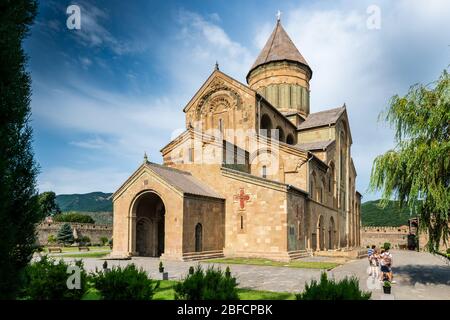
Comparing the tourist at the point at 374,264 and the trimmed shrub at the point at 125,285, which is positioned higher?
the trimmed shrub at the point at 125,285

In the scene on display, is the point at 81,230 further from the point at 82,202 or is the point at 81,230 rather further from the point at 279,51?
the point at 82,202

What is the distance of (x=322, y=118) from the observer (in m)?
36.4

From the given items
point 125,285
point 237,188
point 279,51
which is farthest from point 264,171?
point 125,285

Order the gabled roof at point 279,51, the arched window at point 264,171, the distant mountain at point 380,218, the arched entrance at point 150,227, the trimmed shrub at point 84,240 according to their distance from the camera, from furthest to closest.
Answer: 1. the distant mountain at point 380,218
2. the trimmed shrub at point 84,240
3. the gabled roof at point 279,51
4. the arched window at point 264,171
5. the arched entrance at point 150,227

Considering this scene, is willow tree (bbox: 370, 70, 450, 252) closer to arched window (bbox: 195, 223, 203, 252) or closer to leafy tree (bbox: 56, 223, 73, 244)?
arched window (bbox: 195, 223, 203, 252)

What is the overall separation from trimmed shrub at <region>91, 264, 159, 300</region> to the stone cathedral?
40.4ft

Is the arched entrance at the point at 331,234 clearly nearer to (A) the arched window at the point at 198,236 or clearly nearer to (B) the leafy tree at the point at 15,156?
(A) the arched window at the point at 198,236

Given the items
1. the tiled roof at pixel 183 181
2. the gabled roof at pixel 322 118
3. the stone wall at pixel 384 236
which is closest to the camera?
the tiled roof at pixel 183 181

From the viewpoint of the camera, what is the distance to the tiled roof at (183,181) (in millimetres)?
21956

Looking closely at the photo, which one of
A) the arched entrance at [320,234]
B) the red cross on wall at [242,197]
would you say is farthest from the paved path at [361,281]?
the arched entrance at [320,234]

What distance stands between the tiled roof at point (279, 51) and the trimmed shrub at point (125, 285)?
3333 centimetres

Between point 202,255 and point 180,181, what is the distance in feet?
16.6
